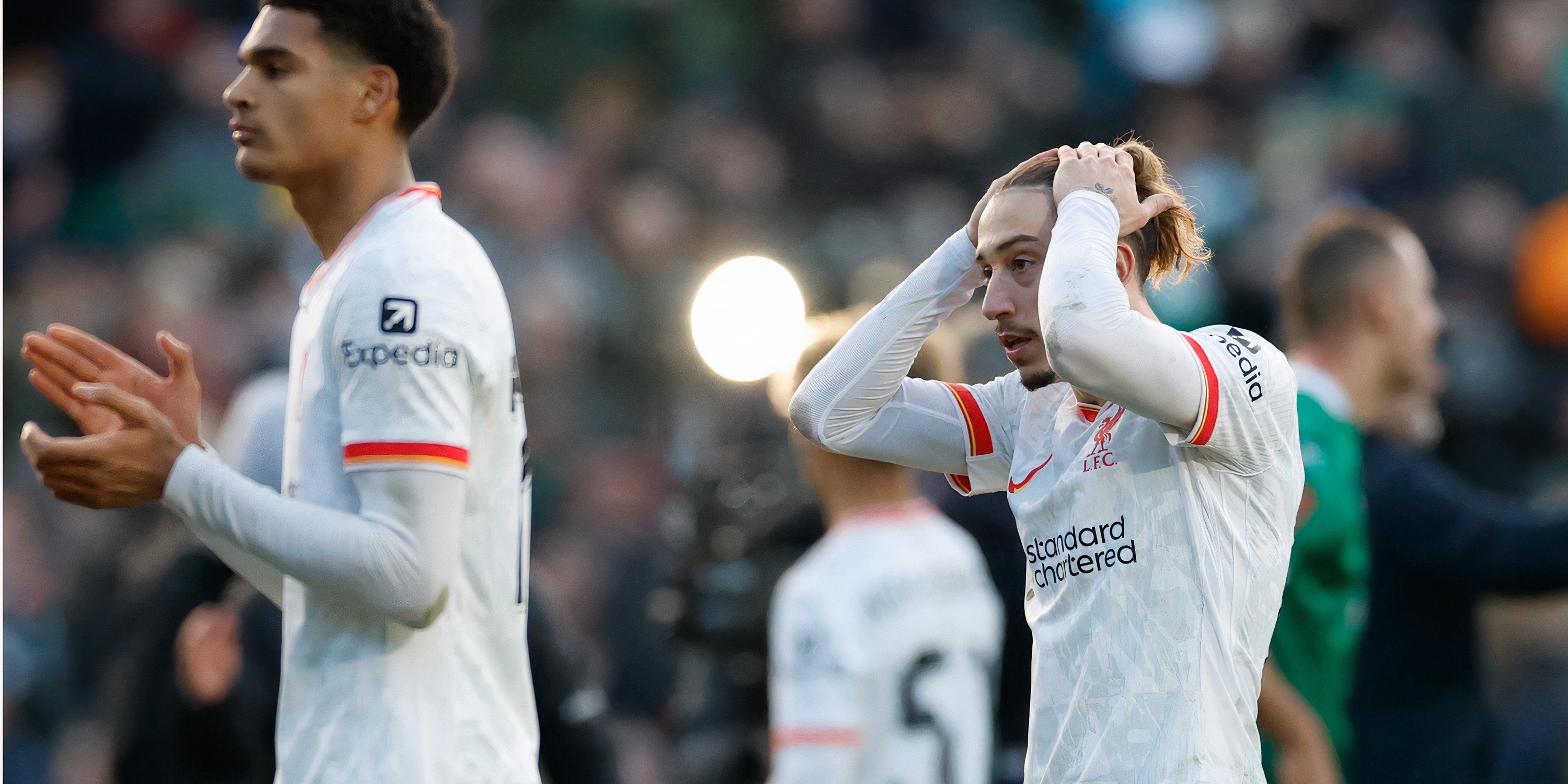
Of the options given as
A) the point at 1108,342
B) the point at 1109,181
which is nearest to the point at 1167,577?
the point at 1108,342

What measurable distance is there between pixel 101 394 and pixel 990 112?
9.96 meters

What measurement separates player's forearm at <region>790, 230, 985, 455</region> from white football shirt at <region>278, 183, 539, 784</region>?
2.01ft

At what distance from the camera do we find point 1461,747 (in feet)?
15.7

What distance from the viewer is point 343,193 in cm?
323

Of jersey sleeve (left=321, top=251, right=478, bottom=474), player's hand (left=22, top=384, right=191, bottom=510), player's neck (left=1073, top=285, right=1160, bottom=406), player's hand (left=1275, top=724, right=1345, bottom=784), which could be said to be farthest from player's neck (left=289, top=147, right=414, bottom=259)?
player's hand (left=1275, top=724, right=1345, bottom=784)

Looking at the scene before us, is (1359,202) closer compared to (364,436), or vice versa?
(364,436)

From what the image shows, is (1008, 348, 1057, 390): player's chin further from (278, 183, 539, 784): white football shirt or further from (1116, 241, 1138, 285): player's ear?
(278, 183, 539, 784): white football shirt

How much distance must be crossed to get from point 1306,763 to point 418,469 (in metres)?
2.60

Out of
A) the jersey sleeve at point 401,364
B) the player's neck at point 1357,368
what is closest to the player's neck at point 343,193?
the jersey sleeve at point 401,364

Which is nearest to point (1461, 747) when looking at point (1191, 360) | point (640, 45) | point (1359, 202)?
point (1191, 360)

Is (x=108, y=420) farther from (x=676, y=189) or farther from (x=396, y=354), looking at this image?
(x=676, y=189)

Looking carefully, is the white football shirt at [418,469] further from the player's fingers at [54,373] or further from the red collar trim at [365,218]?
the player's fingers at [54,373]

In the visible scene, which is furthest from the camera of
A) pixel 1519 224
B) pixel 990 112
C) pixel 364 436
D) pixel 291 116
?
pixel 990 112

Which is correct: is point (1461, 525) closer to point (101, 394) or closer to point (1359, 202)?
point (101, 394)
